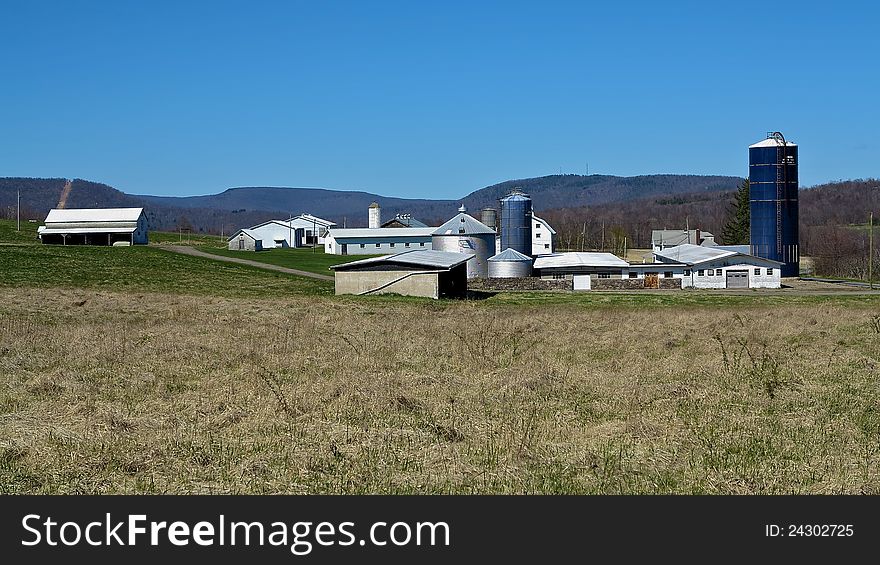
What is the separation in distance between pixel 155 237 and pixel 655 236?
5486 centimetres

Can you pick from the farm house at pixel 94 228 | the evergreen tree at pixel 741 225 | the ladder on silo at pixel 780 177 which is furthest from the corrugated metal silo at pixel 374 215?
the ladder on silo at pixel 780 177

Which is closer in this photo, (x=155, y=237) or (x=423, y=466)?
(x=423, y=466)

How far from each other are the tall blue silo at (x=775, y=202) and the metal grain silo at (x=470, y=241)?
19260 mm

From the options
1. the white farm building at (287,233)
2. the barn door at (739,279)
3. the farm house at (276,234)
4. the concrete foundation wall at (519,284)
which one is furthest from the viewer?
the farm house at (276,234)

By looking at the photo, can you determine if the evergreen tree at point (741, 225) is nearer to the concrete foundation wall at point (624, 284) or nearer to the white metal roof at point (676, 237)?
the white metal roof at point (676, 237)

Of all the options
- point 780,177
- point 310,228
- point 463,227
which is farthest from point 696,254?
point 310,228

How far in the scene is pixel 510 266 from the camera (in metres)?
60.3

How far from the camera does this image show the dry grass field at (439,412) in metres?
8.53

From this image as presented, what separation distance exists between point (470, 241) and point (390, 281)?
1819 centimetres

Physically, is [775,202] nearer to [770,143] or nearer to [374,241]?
[770,143]

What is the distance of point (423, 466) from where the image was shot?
8.84 m
